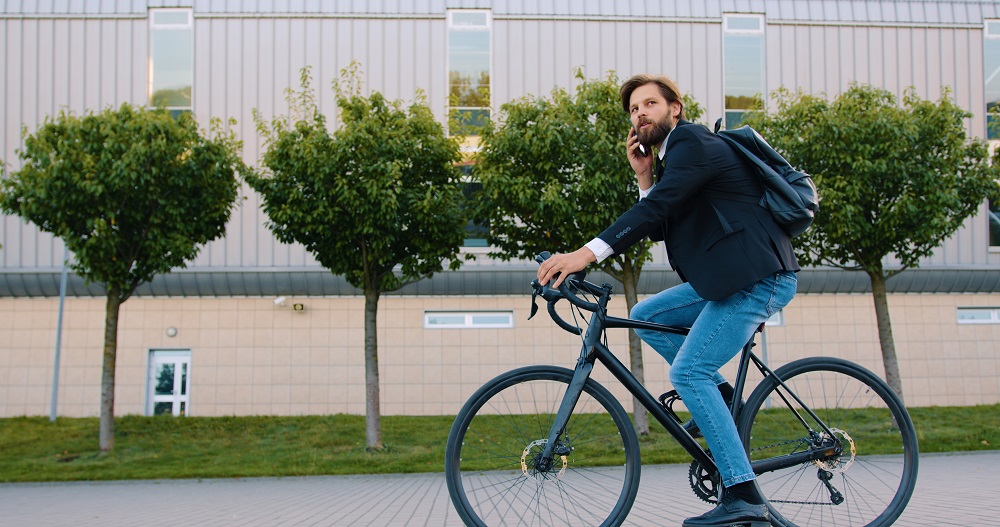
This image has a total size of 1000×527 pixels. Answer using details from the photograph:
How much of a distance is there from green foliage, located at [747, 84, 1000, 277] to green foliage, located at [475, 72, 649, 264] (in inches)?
104

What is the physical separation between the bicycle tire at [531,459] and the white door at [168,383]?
53.5ft

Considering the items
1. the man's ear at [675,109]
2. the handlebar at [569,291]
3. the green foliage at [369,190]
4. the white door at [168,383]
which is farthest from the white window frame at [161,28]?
the handlebar at [569,291]

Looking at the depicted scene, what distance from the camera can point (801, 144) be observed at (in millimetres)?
12922

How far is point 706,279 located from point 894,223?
35.7 ft

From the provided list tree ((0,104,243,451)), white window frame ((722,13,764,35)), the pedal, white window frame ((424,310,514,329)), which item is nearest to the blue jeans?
the pedal

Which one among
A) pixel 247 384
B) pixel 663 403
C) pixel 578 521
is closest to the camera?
pixel 578 521

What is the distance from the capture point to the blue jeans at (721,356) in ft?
10.1

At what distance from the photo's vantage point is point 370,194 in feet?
38.5

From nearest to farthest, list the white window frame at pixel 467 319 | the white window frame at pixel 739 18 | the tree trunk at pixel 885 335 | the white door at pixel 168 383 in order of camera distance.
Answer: the tree trunk at pixel 885 335 < the white door at pixel 168 383 < the white window frame at pixel 467 319 < the white window frame at pixel 739 18

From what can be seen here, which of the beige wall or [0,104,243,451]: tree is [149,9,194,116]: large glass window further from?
[0,104,243,451]: tree

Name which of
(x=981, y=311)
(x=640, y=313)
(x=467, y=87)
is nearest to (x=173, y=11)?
(x=467, y=87)

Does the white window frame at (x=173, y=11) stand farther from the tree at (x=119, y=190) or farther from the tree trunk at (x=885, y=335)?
the tree trunk at (x=885, y=335)

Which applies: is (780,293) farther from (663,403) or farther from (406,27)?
(406,27)

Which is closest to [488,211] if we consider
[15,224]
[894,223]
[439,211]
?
[439,211]
